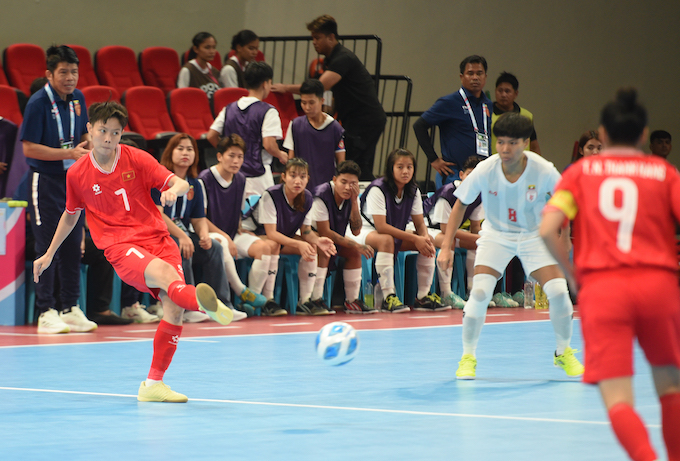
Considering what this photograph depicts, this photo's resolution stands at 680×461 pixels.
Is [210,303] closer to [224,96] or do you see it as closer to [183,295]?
[183,295]

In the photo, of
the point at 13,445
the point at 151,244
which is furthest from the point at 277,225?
the point at 13,445

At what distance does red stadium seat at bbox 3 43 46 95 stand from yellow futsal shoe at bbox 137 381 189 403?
23.0ft

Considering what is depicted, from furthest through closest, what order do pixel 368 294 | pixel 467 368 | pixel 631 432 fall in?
pixel 368 294 → pixel 467 368 → pixel 631 432

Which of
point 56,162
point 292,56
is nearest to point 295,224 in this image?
point 56,162

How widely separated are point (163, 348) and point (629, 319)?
2.59 metres

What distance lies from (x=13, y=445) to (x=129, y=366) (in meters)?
2.19

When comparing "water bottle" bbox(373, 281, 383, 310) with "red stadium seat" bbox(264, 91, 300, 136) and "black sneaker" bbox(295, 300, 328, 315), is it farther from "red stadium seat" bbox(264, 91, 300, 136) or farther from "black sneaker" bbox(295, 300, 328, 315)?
"red stadium seat" bbox(264, 91, 300, 136)

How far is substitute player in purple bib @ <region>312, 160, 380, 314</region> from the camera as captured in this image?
9.23 m

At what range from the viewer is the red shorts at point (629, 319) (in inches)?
111

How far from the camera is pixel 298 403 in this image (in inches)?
180

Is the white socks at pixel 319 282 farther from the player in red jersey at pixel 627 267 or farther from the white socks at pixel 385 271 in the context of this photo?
the player in red jersey at pixel 627 267

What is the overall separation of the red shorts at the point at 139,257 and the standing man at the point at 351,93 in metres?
5.68

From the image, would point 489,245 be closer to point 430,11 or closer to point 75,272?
point 75,272

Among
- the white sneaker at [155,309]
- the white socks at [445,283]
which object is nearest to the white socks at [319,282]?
the white socks at [445,283]
